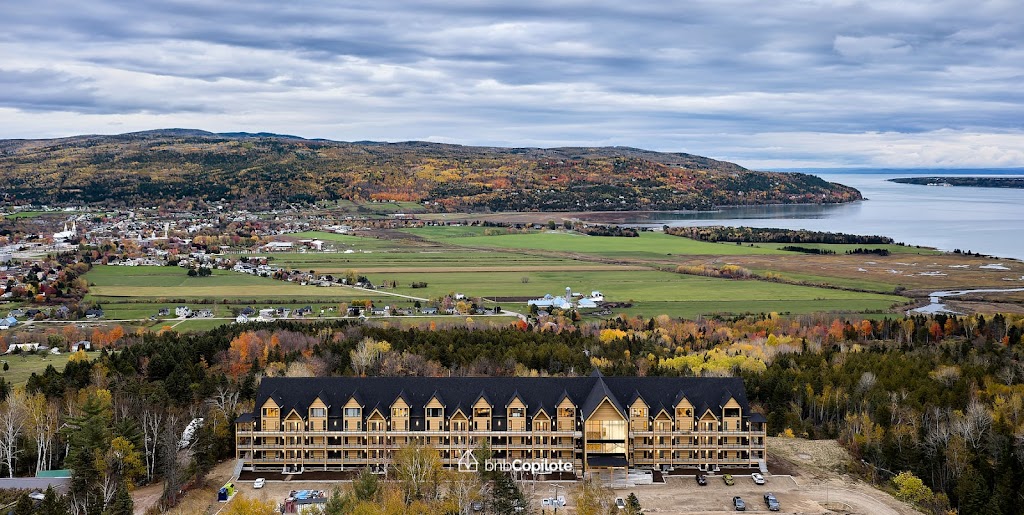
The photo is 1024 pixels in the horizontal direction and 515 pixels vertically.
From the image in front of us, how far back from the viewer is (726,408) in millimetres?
56875

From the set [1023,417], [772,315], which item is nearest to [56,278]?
[772,315]

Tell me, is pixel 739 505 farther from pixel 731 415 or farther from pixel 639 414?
pixel 639 414

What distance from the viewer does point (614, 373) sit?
72.2 m

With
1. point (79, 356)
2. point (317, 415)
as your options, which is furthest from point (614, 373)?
point (79, 356)

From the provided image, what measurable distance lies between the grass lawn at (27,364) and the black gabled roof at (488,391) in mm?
29019

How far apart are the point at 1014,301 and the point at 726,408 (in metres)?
80.0

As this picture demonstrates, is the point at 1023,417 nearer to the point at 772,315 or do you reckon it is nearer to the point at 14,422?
the point at 772,315

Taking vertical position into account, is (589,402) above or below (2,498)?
above

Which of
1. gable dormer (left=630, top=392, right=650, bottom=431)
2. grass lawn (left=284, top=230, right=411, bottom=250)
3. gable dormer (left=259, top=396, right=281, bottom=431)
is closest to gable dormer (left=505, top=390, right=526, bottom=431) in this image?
gable dormer (left=630, top=392, right=650, bottom=431)

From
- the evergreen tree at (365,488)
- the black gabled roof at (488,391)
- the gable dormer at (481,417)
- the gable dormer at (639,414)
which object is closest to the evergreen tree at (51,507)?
the evergreen tree at (365,488)

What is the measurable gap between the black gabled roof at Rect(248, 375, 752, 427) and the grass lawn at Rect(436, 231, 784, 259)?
355 feet

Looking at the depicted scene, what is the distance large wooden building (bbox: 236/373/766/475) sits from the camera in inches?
2196

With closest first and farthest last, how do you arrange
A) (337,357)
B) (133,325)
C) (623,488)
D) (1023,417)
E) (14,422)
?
(623,488) → (14,422) → (1023,417) → (337,357) → (133,325)

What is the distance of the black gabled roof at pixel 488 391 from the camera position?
56.8 m
